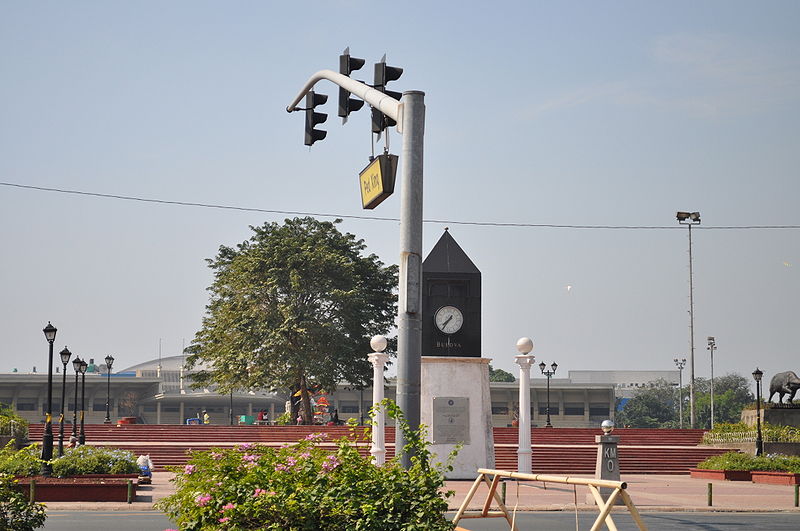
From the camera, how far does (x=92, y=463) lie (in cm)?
2978

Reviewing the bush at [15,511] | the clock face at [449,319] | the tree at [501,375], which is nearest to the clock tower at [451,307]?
the clock face at [449,319]

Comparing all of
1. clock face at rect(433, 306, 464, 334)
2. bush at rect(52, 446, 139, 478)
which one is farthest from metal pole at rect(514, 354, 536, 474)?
bush at rect(52, 446, 139, 478)

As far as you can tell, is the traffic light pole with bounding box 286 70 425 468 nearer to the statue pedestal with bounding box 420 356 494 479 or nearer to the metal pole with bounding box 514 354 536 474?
the statue pedestal with bounding box 420 356 494 479

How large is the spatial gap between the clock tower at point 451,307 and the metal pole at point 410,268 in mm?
23109

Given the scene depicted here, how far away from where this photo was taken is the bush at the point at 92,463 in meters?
29.2

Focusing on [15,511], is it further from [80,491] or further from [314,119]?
[80,491]

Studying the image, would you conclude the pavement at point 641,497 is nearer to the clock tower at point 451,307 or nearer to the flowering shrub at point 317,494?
the clock tower at point 451,307

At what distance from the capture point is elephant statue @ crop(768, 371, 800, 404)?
180 feet

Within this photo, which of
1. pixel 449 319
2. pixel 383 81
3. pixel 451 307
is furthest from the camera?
pixel 451 307

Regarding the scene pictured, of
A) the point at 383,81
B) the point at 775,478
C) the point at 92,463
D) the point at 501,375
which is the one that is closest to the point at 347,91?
the point at 383,81

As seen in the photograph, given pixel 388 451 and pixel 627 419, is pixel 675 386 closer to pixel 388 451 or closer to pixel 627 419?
pixel 627 419

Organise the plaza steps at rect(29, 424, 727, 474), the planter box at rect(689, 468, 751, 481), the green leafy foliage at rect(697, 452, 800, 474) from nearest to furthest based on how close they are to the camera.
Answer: the green leafy foliage at rect(697, 452, 800, 474) < the planter box at rect(689, 468, 751, 481) < the plaza steps at rect(29, 424, 727, 474)

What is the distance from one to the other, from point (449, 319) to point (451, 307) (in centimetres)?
44

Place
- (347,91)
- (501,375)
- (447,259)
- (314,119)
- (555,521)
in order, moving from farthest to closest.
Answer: (501,375) → (447,259) → (555,521) → (314,119) → (347,91)
